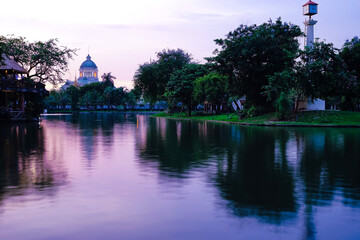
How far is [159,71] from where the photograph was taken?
8219cm

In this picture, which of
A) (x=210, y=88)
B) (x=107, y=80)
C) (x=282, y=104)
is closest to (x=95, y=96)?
(x=107, y=80)

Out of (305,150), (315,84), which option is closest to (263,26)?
(315,84)

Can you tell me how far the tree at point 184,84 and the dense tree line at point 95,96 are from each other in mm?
65990

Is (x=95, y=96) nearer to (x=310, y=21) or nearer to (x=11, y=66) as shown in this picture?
(x=11, y=66)

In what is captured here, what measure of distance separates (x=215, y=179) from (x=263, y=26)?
145 ft

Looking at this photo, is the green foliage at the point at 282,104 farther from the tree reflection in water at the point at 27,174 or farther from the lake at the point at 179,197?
the tree reflection in water at the point at 27,174

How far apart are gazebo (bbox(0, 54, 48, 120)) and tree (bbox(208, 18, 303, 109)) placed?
24959mm

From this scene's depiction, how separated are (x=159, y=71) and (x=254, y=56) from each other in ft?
120

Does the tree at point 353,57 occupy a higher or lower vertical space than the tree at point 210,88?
higher

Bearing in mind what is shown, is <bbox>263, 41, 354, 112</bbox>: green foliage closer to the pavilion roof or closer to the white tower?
the white tower

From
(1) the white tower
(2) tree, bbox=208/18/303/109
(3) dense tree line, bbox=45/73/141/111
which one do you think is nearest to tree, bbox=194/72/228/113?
(2) tree, bbox=208/18/303/109

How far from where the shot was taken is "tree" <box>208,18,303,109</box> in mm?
47312

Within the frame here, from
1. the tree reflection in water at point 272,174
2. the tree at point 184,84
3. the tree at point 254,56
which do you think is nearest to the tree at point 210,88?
the tree at point 184,84

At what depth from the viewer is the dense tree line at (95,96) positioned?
460ft
